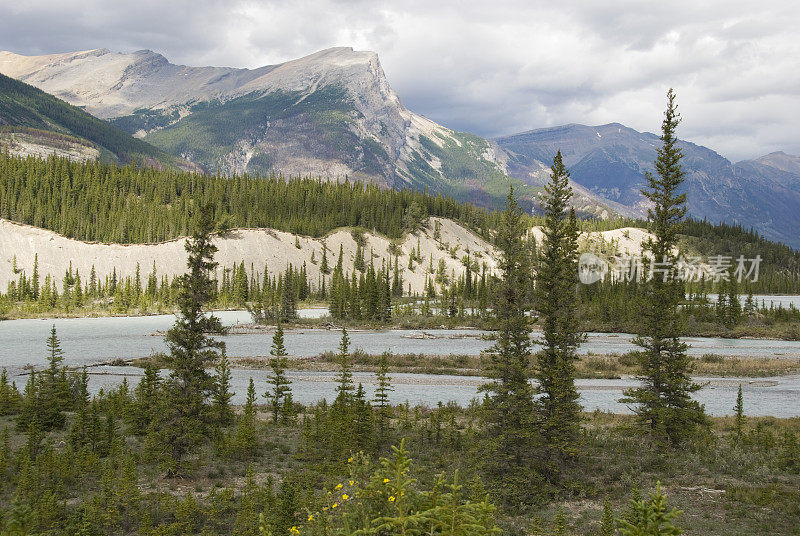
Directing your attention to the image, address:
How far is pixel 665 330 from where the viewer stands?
26625mm

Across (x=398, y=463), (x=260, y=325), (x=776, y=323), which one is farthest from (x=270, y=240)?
(x=398, y=463)

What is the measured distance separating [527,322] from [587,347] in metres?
58.8

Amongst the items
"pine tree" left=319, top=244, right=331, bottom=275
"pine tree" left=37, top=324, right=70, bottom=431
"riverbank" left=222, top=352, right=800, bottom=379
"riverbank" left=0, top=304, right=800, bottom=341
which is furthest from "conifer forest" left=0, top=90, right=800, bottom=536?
"pine tree" left=319, top=244, right=331, bottom=275

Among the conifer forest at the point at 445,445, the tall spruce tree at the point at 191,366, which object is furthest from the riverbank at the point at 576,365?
the tall spruce tree at the point at 191,366

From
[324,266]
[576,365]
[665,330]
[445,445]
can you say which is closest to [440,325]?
[576,365]

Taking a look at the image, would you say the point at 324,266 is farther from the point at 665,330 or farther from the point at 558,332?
the point at 558,332

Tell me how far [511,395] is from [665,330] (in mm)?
11481

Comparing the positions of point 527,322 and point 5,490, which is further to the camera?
point 527,322

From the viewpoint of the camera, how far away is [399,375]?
52.5 meters

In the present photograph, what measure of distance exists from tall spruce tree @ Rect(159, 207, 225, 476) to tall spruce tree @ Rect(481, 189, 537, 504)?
37.3 feet

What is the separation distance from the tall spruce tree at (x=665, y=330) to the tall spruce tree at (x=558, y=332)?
559 cm

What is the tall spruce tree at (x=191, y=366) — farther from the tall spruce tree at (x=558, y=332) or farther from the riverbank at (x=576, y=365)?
the riverbank at (x=576, y=365)

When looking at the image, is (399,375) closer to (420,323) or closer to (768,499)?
(768,499)

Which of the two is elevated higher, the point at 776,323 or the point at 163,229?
the point at 163,229
